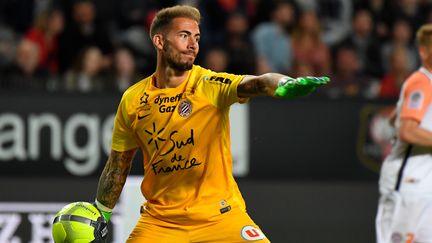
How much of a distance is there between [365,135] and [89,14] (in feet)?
11.9

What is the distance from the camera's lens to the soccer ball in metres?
6.55

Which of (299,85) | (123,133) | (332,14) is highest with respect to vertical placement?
(299,85)

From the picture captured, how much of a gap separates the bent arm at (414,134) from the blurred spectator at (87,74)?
3987 millimetres

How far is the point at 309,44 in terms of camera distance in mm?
12914

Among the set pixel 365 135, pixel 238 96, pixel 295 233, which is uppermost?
pixel 238 96

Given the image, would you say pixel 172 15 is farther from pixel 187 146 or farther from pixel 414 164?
pixel 414 164

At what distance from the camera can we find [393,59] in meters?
12.5

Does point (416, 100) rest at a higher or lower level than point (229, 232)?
higher

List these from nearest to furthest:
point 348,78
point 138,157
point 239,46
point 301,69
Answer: point 138,157, point 348,78, point 301,69, point 239,46

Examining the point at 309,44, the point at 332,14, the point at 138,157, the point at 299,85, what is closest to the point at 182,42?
the point at 299,85

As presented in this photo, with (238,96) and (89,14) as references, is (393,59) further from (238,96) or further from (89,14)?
(238,96)

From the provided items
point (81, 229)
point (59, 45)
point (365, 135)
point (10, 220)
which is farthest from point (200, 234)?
point (59, 45)

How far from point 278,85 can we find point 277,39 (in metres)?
7.07

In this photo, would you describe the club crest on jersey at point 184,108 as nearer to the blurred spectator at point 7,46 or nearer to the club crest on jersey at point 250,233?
the club crest on jersey at point 250,233
